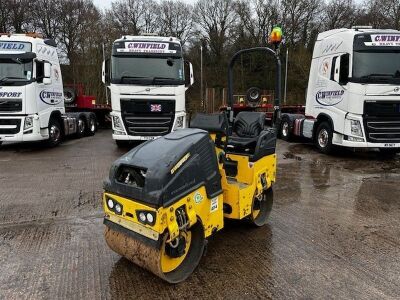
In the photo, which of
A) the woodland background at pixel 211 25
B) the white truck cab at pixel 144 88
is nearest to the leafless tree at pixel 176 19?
the woodland background at pixel 211 25

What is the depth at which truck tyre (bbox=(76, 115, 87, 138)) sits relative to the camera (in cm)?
1332

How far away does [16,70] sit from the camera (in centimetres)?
950

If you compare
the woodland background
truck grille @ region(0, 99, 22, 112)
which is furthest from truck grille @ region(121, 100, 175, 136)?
the woodland background

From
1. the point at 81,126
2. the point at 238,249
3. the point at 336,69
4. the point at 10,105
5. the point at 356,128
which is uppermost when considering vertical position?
the point at 336,69

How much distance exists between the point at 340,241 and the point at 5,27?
118ft

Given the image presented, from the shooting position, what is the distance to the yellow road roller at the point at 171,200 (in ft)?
9.34

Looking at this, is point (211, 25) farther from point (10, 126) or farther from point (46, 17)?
point (10, 126)

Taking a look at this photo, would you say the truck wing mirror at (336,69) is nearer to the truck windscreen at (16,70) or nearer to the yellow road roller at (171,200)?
the yellow road roller at (171,200)

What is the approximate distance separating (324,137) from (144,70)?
5110mm

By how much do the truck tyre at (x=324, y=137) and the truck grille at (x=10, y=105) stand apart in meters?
7.90

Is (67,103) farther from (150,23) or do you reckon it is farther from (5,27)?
(150,23)

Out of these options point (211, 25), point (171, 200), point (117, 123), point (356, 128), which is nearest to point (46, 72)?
point (117, 123)

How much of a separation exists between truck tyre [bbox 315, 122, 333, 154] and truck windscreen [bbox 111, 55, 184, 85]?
157 inches

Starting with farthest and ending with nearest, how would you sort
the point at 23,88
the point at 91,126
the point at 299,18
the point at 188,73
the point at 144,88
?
1. the point at 299,18
2. the point at 91,126
3. the point at 188,73
4. the point at 144,88
5. the point at 23,88
